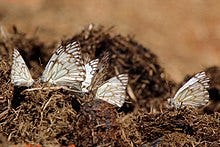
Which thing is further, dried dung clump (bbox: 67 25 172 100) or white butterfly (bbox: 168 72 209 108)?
dried dung clump (bbox: 67 25 172 100)

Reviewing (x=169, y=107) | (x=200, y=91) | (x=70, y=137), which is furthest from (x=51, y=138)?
(x=200, y=91)

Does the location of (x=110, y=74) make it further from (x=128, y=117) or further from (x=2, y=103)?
(x=2, y=103)

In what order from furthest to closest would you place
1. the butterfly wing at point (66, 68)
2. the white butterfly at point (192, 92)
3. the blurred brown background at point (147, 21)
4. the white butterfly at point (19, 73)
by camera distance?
the blurred brown background at point (147, 21) < the white butterfly at point (192, 92) < the butterfly wing at point (66, 68) < the white butterfly at point (19, 73)

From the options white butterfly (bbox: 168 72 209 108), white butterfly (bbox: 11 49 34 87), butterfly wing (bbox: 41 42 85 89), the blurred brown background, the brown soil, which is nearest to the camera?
the brown soil

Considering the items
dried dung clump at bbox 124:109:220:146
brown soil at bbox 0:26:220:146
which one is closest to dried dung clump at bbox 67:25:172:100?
brown soil at bbox 0:26:220:146

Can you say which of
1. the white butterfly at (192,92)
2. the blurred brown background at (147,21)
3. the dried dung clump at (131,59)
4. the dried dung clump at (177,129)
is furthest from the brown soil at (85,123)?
the blurred brown background at (147,21)

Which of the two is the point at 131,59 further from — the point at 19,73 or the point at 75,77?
the point at 19,73

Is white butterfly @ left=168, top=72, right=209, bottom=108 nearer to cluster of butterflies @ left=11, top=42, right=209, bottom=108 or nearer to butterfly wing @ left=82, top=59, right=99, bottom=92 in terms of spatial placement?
cluster of butterflies @ left=11, top=42, right=209, bottom=108

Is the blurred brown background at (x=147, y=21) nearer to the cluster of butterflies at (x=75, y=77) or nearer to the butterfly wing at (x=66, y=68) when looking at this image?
the cluster of butterflies at (x=75, y=77)
